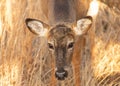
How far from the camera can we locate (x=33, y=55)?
9.09 metres

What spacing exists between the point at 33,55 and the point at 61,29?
1.42 metres

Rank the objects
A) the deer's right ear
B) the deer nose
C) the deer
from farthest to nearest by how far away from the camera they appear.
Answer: the deer's right ear < the deer < the deer nose

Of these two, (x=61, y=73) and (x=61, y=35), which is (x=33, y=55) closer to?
(x=61, y=35)

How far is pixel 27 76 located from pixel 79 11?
1.23 meters

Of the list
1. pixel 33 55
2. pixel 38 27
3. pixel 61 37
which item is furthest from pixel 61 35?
pixel 33 55

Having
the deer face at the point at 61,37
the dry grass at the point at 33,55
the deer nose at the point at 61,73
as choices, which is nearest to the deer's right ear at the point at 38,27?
the deer face at the point at 61,37

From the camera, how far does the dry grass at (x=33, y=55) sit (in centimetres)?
855

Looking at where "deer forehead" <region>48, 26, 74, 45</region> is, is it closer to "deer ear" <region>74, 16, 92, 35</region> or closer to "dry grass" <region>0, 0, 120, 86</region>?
"deer ear" <region>74, 16, 92, 35</region>

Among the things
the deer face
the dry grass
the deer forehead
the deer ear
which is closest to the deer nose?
the deer face

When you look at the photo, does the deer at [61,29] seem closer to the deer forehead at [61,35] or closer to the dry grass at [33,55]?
the deer forehead at [61,35]

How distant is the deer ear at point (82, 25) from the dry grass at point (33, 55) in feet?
2.22

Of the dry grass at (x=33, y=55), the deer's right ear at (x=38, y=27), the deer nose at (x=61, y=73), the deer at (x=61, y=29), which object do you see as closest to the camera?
the deer nose at (x=61, y=73)

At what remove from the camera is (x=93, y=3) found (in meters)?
9.05

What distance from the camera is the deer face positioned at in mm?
7551
